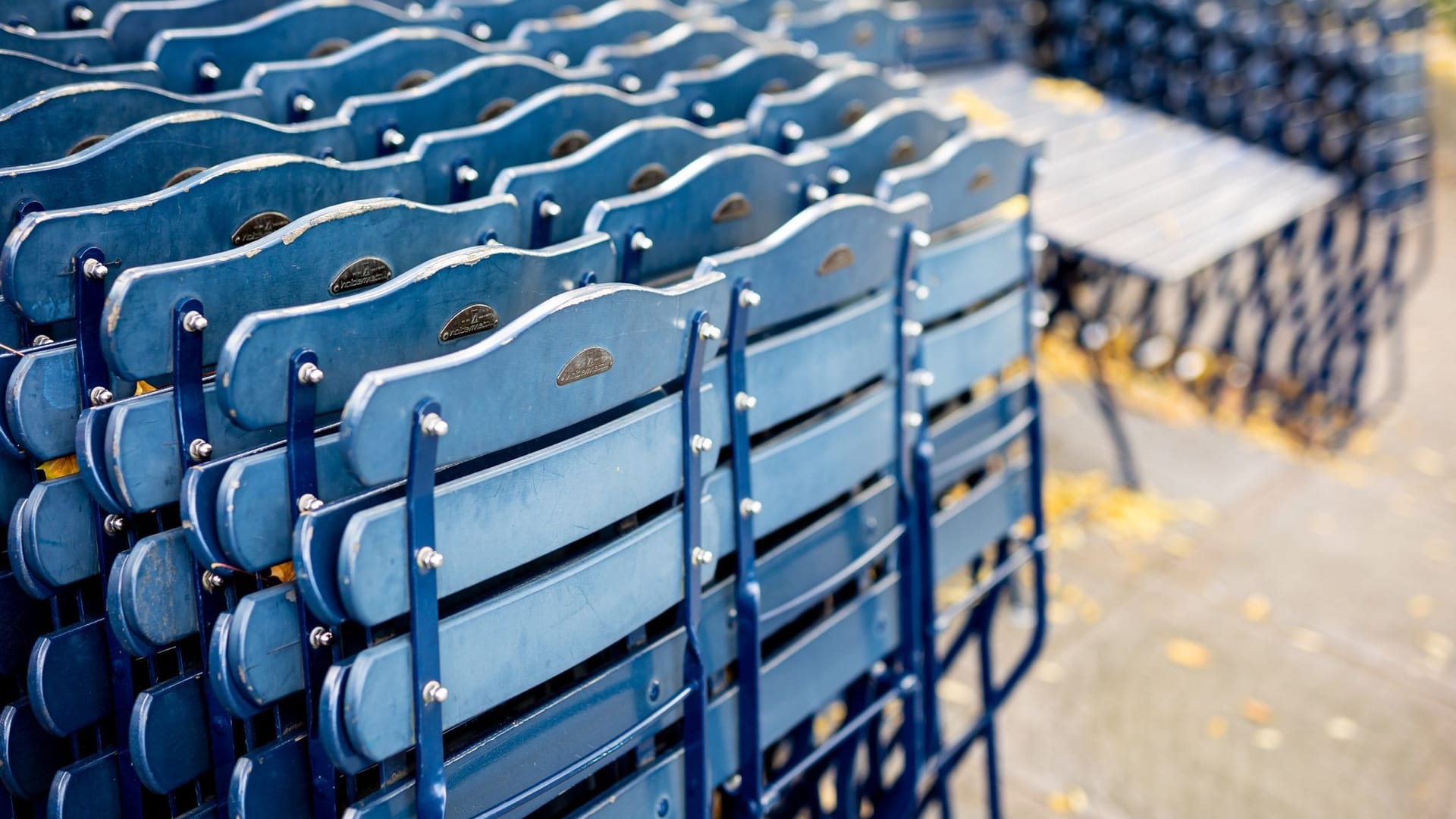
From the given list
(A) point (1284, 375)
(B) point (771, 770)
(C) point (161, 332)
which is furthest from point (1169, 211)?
(C) point (161, 332)

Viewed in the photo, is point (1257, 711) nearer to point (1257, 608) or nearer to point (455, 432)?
point (1257, 608)

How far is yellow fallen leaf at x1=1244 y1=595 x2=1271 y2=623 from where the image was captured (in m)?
3.44

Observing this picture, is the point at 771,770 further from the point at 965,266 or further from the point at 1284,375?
the point at 1284,375

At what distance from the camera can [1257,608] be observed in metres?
3.49

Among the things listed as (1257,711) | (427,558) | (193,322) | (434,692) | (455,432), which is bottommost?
(1257,711)

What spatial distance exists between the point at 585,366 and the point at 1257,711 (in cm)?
232

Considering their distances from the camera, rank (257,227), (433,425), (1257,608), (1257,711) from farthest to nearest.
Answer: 1. (1257,608)
2. (1257,711)
3. (257,227)
4. (433,425)

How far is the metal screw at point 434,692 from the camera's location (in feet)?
3.94

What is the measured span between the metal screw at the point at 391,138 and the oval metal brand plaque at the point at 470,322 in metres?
0.64

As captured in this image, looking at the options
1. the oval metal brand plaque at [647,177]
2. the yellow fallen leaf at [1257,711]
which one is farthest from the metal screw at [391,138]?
the yellow fallen leaf at [1257,711]

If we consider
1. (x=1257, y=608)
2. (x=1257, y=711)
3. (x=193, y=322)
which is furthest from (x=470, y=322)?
(x=1257, y=608)

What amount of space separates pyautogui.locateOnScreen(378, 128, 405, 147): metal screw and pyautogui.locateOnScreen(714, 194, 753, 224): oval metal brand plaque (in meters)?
0.48

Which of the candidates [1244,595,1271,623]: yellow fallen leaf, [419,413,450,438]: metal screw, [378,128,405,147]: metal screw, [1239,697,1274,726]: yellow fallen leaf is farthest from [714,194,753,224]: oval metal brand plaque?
[1244,595,1271,623]: yellow fallen leaf

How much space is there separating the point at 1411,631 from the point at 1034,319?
6.09 ft
